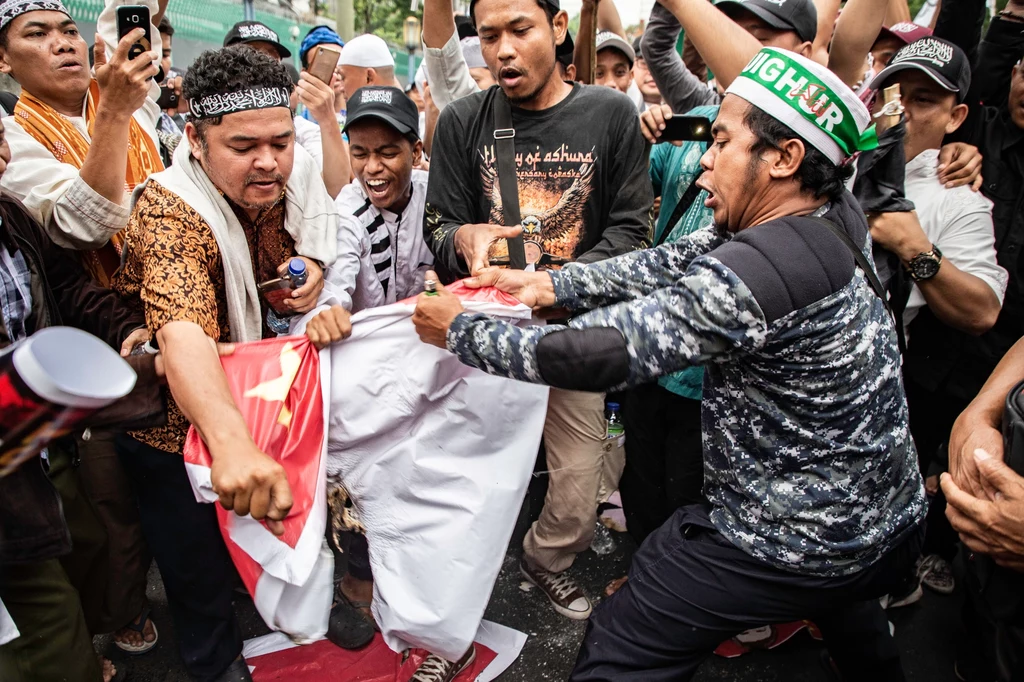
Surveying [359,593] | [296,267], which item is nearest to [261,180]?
[296,267]

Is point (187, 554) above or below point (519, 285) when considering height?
below

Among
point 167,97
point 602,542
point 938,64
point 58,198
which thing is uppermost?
point 938,64

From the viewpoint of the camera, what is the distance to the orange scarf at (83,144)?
2.64 m

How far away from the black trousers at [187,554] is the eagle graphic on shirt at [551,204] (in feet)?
5.32

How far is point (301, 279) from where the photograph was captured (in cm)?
247

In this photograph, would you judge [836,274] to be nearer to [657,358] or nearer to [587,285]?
[657,358]

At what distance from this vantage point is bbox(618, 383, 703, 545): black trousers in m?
2.92

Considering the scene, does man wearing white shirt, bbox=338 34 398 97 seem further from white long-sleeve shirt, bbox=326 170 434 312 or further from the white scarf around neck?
the white scarf around neck

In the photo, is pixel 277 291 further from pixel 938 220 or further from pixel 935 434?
pixel 935 434

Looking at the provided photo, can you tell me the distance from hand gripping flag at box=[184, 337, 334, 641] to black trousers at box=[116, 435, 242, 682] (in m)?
0.47

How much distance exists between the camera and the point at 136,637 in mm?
2904

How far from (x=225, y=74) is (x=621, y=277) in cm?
151

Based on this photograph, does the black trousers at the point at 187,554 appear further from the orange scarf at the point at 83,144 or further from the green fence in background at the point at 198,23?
the green fence in background at the point at 198,23

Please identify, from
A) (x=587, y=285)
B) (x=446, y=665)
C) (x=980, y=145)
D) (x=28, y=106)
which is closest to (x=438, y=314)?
(x=587, y=285)
